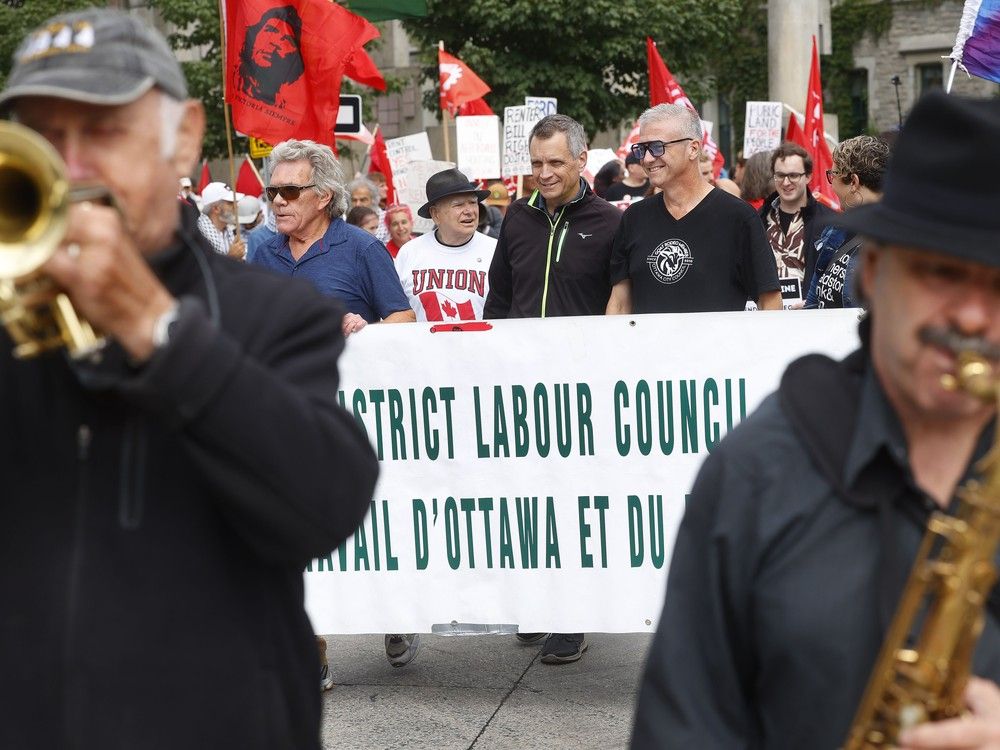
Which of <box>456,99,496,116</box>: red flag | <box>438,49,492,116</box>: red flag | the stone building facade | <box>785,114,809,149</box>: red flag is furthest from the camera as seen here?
the stone building facade

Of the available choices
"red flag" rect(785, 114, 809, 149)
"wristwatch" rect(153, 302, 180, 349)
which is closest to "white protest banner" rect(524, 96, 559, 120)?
"red flag" rect(785, 114, 809, 149)

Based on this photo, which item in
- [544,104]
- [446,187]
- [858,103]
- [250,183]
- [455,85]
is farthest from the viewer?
[858,103]

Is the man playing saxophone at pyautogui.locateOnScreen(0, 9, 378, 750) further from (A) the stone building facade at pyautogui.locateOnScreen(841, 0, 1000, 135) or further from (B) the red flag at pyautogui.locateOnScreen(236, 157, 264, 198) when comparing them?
(A) the stone building facade at pyautogui.locateOnScreen(841, 0, 1000, 135)

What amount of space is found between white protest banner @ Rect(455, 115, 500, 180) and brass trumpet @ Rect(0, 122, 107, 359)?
544 inches

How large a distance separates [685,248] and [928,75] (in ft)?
124

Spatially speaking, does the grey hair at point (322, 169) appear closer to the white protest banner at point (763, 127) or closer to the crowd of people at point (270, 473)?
the crowd of people at point (270, 473)

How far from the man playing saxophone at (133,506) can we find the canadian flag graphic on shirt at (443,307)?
573 cm

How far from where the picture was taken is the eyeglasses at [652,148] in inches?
267

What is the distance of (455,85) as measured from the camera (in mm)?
16203

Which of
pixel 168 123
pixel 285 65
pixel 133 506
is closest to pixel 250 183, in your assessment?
pixel 285 65

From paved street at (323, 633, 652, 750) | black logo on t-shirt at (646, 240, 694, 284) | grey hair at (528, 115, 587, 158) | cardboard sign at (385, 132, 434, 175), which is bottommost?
paved street at (323, 633, 652, 750)

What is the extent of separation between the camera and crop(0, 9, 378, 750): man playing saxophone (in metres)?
2.00

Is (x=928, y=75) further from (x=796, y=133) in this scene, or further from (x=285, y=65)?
(x=285, y=65)

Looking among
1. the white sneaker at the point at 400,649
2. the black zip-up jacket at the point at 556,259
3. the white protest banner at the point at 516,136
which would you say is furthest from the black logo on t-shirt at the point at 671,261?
the white protest banner at the point at 516,136
